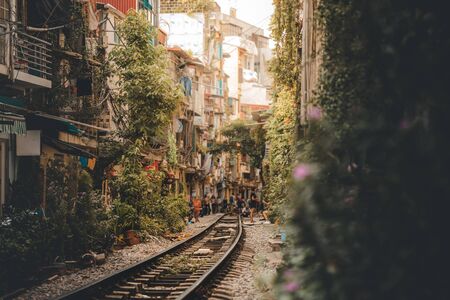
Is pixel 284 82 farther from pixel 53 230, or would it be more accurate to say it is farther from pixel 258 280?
pixel 258 280

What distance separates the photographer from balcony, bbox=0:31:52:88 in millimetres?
17592

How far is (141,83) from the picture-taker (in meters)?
24.7

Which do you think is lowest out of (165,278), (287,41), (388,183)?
(165,278)

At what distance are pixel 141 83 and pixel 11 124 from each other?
30.2 feet

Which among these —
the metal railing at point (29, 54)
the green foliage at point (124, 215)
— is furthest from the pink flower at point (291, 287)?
the green foliage at point (124, 215)

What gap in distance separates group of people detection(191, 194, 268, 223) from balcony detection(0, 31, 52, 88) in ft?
76.8

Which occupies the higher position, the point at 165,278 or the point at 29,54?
the point at 29,54

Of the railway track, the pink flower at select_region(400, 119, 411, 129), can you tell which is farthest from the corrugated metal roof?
the pink flower at select_region(400, 119, 411, 129)

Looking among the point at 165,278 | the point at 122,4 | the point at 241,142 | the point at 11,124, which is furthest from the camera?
the point at 241,142

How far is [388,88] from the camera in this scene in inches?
259

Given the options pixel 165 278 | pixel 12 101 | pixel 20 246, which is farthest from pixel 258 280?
pixel 12 101

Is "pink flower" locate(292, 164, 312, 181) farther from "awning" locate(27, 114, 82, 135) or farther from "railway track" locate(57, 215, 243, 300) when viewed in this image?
"awning" locate(27, 114, 82, 135)

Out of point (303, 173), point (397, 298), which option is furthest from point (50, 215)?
point (397, 298)

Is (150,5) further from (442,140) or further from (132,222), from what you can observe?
(442,140)
